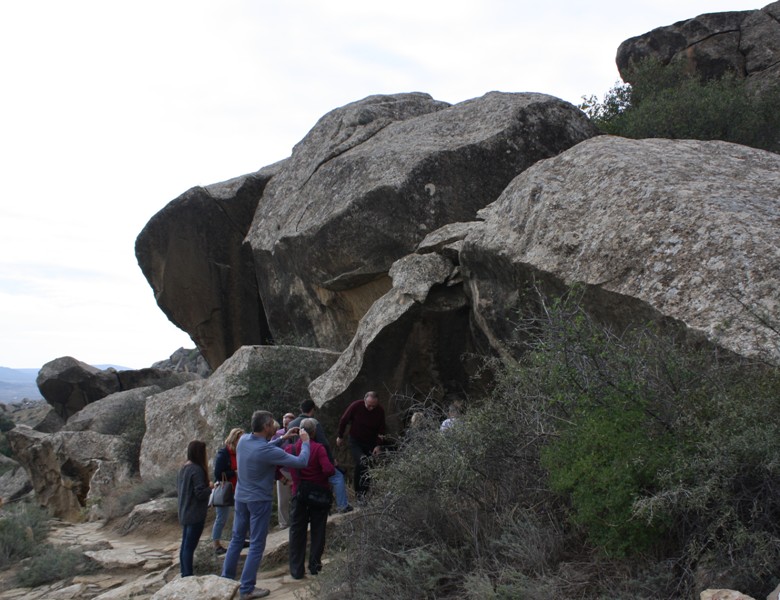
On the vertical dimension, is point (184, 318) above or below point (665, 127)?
below

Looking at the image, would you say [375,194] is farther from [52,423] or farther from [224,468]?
[52,423]

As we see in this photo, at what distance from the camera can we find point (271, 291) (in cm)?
1573

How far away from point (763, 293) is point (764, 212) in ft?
4.28

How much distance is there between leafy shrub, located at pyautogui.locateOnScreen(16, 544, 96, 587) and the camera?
32.0 feet

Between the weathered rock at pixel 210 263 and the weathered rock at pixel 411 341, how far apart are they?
793 centimetres

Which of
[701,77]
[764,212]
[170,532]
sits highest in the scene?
[701,77]

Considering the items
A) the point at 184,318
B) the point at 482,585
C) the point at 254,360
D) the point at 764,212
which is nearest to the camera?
the point at 482,585

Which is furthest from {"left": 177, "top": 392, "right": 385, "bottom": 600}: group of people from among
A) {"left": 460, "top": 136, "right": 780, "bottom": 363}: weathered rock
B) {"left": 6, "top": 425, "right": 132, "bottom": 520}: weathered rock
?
{"left": 6, "top": 425, "right": 132, "bottom": 520}: weathered rock

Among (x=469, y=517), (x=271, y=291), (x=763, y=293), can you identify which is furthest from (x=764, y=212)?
(x=271, y=291)

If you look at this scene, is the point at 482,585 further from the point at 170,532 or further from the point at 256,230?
the point at 256,230

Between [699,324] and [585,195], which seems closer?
[699,324]

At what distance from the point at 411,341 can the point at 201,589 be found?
15.5ft

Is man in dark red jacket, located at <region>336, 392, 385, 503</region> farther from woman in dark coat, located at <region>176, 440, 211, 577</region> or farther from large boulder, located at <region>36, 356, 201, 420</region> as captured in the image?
large boulder, located at <region>36, 356, 201, 420</region>

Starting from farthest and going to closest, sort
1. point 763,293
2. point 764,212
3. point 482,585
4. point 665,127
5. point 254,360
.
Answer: point 665,127, point 254,360, point 764,212, point 763,293, point 482,585
